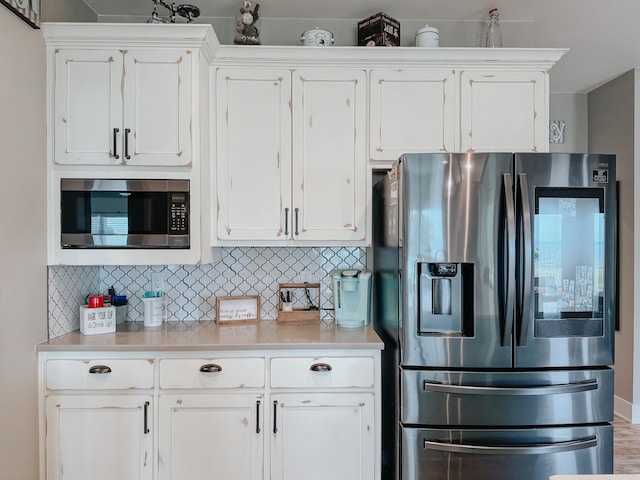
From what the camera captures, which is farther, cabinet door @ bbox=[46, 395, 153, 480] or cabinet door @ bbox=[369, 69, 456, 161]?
cabinet door @ bbox=[369, 69, 456, 161]

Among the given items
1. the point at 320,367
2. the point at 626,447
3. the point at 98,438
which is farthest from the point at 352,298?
the point at 626,447

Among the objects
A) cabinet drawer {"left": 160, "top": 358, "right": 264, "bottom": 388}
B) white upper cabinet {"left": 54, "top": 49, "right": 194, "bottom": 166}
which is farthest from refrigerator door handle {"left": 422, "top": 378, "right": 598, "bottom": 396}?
white upper cabinet {"left": 54, "top": 49, "right": 194, "bottom": 166}

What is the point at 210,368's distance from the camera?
1.97 m

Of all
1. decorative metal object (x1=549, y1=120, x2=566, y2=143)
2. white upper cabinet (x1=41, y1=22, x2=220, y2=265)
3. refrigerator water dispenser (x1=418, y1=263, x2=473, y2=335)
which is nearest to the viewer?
refrigerator water dispenser (x1=418, y1=263, x2=473, y2=335)

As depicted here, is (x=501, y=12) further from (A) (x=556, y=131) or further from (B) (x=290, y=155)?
(A) (x=556, y=131)

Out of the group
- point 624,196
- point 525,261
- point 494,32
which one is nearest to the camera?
point 525,261

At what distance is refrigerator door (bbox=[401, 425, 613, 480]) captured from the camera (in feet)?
5.97

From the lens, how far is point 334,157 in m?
2.31

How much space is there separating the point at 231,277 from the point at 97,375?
90 cm

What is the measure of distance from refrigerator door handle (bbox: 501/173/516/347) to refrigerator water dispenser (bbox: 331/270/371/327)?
761 mm

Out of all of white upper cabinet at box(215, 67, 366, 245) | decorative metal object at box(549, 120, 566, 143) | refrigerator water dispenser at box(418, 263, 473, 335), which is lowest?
refrigerator water dispenser at box(418, 263, 473, 335)

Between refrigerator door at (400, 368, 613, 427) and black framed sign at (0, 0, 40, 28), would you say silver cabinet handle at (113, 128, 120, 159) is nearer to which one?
black framed sign at (0, 0, 40, 28)

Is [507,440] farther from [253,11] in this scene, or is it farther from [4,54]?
[4,54]

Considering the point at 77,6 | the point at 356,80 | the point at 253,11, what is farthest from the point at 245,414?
the point at 77,6
